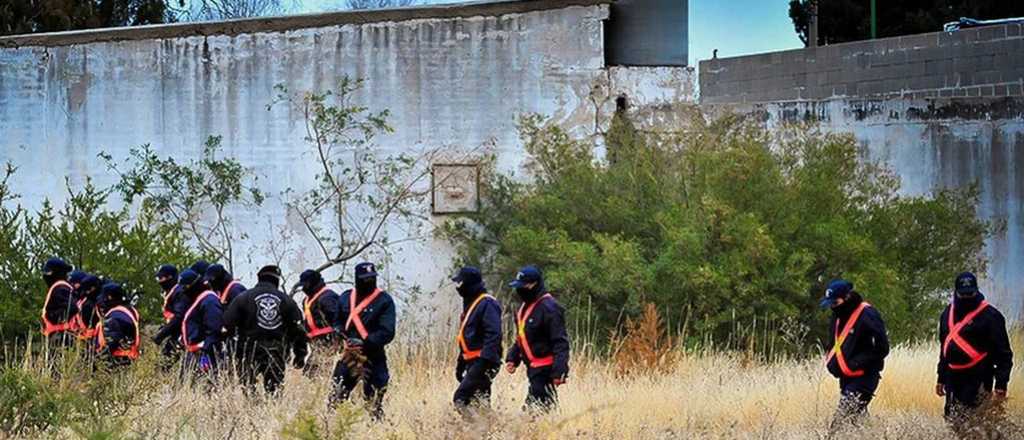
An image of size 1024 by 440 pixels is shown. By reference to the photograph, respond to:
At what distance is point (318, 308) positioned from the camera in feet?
56.8

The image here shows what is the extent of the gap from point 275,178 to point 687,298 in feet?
21.2

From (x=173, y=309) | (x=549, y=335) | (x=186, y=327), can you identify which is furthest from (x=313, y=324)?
(x=549, y=335)

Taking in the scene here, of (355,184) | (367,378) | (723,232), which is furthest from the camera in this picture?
(355,184)

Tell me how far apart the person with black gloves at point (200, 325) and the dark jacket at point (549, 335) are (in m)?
3.28

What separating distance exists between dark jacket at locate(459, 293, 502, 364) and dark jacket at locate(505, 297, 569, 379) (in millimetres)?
301

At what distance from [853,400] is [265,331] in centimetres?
557

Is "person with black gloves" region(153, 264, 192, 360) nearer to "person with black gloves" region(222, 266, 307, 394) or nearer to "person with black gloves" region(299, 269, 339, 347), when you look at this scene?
Result: "person with black gloves" region(222, 266, 307, 394)

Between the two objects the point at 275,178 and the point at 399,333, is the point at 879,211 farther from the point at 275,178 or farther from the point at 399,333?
the point at 275,178

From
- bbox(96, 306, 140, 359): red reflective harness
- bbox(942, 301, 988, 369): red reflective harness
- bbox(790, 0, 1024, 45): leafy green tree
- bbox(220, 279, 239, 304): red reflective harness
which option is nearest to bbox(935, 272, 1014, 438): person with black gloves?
bbox(942, 301, 988, 369): red reflective harness

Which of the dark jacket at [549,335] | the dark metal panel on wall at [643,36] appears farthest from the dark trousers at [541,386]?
the dark metal panel on wall at [643,36]

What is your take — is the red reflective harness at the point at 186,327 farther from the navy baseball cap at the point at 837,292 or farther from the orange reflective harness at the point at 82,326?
the navy baseball cap at the point at 837,292

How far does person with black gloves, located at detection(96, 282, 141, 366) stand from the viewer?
17828mm

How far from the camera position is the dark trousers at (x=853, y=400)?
14.4 metres

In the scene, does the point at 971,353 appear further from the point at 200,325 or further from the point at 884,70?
the point at 884,70
